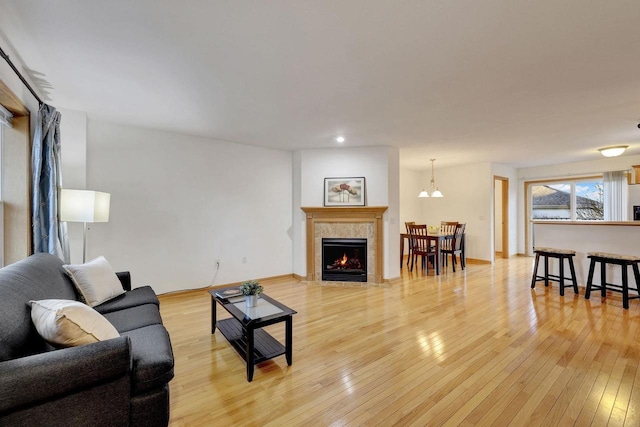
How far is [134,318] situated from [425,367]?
2.25 metres

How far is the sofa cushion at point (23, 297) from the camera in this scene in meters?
1.27

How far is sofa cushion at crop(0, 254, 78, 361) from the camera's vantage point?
1267 millimetres

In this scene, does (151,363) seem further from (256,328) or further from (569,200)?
(569,200)

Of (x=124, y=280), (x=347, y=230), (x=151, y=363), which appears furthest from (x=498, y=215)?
(x=151, y=363)

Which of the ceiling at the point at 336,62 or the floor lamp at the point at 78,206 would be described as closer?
the ceiling at the point at 336,62

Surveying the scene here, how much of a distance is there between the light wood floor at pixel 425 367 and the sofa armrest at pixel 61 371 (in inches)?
26.5

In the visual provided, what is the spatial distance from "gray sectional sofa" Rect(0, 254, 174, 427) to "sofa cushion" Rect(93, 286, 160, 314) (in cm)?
60

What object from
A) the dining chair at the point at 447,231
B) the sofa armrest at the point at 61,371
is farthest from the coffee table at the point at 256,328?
the dining chair at the point at 447,231

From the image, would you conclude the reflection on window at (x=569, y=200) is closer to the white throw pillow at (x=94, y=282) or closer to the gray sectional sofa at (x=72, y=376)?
the gray sectional sofa at (x=72, y=376)

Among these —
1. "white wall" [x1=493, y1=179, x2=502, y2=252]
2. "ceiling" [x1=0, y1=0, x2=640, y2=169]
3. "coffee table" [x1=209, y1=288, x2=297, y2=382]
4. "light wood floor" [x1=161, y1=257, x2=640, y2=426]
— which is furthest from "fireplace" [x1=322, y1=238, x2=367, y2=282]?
"white wall" [x1=493, y1=179, x2=502, y2=252]

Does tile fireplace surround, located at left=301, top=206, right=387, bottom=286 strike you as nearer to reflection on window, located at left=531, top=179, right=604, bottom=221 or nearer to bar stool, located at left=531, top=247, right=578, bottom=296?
bar stool, located at left=531, top=247, right=578, bottom=296

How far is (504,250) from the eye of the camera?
7.29 meters

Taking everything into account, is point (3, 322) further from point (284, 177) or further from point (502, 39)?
point (284, 177)

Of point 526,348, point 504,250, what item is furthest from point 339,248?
point 504,250
